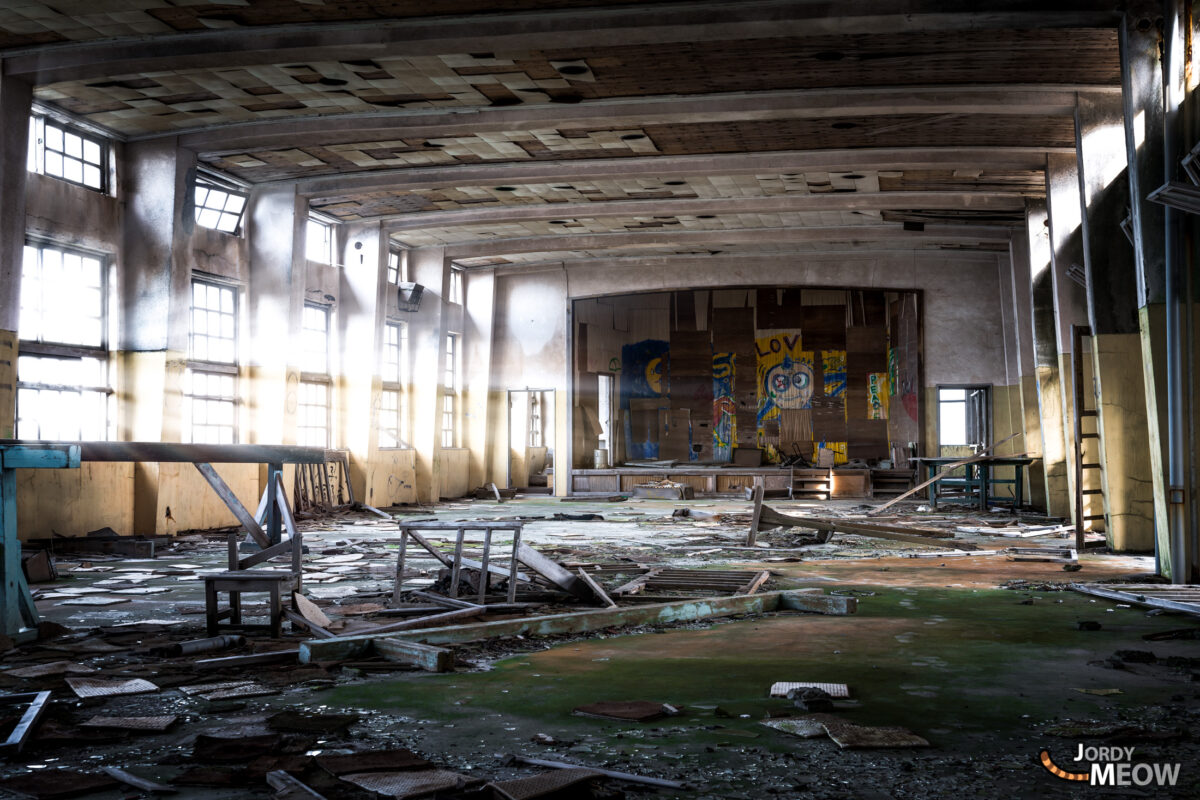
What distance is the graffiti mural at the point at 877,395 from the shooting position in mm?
24375

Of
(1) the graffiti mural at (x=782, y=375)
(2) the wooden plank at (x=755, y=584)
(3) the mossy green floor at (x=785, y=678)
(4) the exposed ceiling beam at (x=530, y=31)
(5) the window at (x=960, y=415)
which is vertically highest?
(4) the exposed ceiling beam at (x=530, y=31)

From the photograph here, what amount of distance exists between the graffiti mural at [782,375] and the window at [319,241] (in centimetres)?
1141

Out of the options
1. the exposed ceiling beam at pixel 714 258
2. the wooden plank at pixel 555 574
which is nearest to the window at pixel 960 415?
the exposed ceiling beam at pixel 714 258

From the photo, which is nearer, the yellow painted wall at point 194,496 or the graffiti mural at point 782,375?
the yellow painted wall at point 194,496

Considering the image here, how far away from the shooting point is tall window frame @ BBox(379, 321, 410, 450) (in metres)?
20.3

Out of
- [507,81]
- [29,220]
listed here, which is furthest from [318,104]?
[29,220]

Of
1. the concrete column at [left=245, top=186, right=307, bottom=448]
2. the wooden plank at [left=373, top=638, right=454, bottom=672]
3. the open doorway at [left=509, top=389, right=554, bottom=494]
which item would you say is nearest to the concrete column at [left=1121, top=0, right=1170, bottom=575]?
the wooden plank at [left=373, top=638, right=454, bottom=672]

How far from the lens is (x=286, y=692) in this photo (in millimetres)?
4641

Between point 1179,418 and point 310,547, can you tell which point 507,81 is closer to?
point 310,547

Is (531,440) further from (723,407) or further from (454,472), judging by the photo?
(723,407)

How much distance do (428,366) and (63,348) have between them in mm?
8903

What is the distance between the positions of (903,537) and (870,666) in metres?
7.35

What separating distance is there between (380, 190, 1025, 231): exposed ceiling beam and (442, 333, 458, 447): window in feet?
16.1

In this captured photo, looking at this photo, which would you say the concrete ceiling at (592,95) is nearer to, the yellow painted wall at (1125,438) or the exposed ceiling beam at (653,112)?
the exposed ceiling beam at (653,112)
